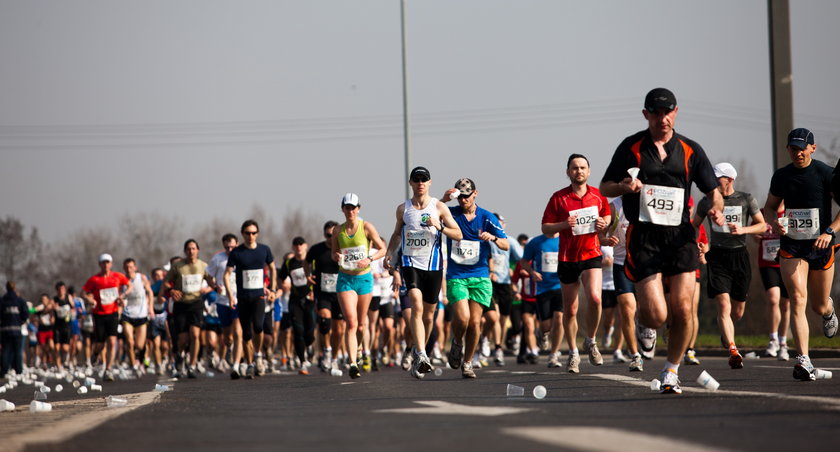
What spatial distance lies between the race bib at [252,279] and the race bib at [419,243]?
5.39 m

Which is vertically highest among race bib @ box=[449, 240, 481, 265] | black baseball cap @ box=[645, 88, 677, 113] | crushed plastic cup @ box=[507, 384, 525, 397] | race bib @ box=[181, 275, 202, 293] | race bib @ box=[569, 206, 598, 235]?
black baseball cap @ box=[645, 88, 677, 113]

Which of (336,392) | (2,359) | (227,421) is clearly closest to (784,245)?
(336,392)

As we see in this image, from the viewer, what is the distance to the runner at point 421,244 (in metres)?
14.6

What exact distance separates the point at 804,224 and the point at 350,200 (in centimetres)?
667

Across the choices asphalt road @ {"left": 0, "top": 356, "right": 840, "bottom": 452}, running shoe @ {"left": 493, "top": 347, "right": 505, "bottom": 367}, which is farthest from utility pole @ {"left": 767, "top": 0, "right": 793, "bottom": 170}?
asphalt road @ {"left": 0, "top": 356, "right": 840, "bottom": 452}

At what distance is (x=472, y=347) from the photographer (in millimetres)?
15133

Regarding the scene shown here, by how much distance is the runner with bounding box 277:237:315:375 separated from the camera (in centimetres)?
2338

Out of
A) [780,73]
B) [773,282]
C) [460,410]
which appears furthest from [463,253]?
[780,73]

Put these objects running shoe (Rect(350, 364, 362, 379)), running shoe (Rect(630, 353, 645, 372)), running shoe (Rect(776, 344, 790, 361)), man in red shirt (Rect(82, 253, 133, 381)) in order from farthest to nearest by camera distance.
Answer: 1. man in red shirt (Rect(82, 253, 133, 381))
2. running shoe (Rect(776, 344, 790, 361))
3. running shoe (Rect(350, 364, 362, 379))
4. running shoe (Rect(630, 353, 645, 372))

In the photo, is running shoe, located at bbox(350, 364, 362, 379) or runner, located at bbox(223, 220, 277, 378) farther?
runner, located at bbox(223, 220, 277, 378)

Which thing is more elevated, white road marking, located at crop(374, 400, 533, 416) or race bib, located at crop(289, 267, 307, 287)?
race bib, located at crop(289, 267, 307, 287)

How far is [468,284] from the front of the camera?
597 inches

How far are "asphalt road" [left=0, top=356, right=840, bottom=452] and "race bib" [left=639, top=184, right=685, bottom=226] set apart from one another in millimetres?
1356

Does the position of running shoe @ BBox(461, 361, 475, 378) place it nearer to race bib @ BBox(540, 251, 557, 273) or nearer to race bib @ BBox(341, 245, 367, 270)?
race bib @ BBox(341, 245, 367, 270)
